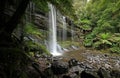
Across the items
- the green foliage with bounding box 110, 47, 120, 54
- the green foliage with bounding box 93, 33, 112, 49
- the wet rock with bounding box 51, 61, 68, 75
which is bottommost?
the wet rock with bounding box 51, 61, 68, 75

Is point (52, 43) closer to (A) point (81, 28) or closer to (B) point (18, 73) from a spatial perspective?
(A) point (81, 28)

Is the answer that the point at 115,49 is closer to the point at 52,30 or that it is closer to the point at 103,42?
the point at 103,42

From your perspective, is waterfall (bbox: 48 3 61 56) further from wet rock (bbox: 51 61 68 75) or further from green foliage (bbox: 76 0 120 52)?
wet rock (bbox: 51 61 68 75)

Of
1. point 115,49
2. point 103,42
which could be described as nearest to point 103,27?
point 103,42

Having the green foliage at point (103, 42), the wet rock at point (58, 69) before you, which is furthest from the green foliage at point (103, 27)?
the wet rock at point (58, 69)

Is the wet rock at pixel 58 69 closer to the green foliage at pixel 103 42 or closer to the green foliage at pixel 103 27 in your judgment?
the green foliage at pixel 103 27

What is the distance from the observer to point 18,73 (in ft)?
11.7

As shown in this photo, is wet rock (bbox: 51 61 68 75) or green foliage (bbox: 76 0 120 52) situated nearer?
wet rock (bbox: 51 61 68 75)

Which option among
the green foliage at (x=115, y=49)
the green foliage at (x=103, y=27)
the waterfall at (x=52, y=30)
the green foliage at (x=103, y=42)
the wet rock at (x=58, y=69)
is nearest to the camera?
the wet rock at (x=58, y=69)

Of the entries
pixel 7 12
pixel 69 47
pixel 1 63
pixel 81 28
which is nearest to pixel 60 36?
pixel 69 47

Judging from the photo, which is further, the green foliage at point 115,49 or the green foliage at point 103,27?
the green foliage at point 103,27

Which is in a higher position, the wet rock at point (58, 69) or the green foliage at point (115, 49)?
the green foliage at point (115, 49)

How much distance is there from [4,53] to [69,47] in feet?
40.9

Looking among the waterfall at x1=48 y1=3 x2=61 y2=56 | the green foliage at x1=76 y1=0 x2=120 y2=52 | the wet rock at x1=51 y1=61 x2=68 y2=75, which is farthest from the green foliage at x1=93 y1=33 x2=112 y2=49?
the wet rock at x1=51 y1=61 x2=68 y2=75
